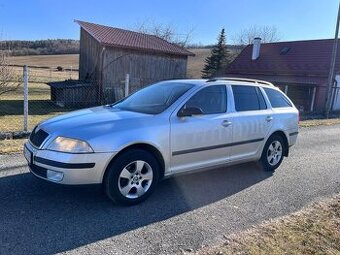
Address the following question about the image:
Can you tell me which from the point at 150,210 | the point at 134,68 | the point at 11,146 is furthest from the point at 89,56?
the point at 150,210

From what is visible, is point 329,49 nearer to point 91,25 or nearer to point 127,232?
point 91,25

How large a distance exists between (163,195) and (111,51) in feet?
49.5

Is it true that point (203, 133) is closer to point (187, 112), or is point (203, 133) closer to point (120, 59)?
point (187, 112)

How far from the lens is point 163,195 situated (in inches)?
201

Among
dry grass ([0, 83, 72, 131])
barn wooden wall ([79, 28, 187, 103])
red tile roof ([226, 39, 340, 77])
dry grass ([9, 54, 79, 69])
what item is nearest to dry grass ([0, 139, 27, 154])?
dry grass ([0, 83, 72, 131])

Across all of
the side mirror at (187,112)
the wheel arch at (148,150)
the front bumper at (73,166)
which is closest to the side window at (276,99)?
the side mirror at (187,112)

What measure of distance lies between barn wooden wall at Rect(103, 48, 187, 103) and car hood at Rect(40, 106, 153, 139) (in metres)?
13.6

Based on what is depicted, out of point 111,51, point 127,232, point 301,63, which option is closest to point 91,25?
point 111,51

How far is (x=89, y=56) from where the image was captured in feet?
67.1

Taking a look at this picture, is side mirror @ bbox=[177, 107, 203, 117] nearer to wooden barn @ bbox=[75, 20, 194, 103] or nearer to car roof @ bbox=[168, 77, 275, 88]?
car roof @ bbox=[168, 77, 275, 88]

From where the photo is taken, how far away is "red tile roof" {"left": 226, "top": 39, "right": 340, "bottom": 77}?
1062 inches

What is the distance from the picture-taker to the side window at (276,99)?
6676 millimetres

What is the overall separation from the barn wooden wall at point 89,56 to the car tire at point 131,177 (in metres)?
15.2

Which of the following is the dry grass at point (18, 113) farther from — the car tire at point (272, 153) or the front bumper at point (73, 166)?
the car tire at point (272, 153)
